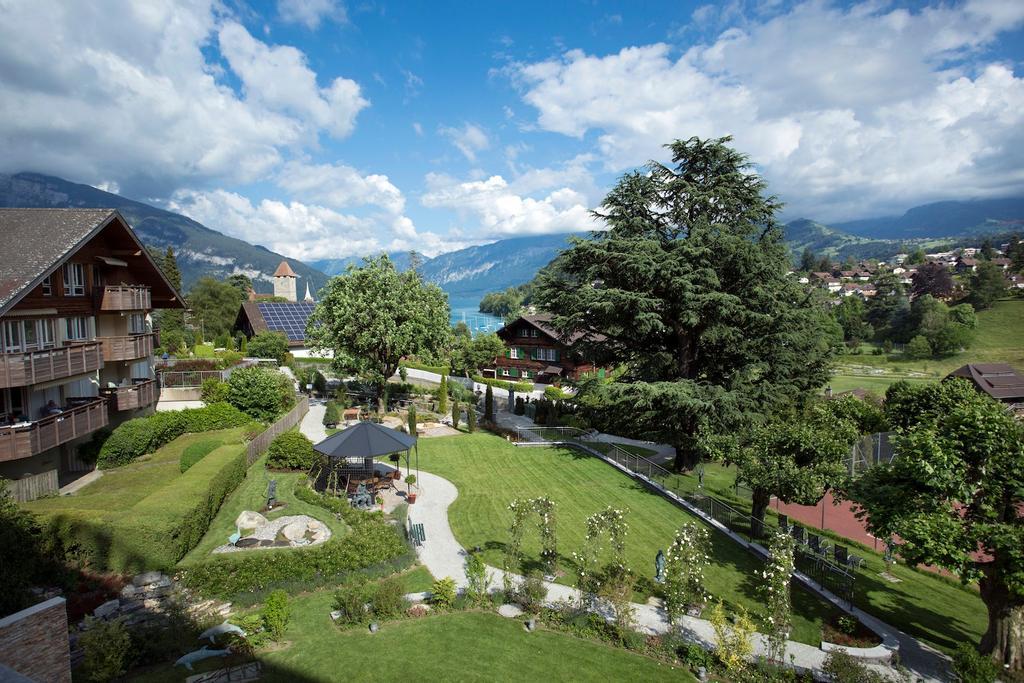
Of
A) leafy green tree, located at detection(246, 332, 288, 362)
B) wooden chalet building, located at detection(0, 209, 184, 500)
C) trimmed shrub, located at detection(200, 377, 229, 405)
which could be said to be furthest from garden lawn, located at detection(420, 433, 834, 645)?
leafy green tree, located at detection(246, 332, 288, 362)

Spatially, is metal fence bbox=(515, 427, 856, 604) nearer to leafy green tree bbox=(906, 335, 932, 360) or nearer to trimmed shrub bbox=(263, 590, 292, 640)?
trimmed shrub bbox=(263, 590, 292, 640)

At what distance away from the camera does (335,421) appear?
2989cm

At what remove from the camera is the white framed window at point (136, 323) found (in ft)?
85.4

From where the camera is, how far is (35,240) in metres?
19.2

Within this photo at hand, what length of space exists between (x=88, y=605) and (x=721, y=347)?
24.6 metres

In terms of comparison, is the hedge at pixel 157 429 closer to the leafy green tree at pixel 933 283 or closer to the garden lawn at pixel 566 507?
the garden lawn at pixel 566 507

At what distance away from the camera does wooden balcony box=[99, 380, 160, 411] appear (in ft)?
73.9

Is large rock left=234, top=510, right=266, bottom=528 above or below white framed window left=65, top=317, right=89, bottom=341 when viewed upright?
below

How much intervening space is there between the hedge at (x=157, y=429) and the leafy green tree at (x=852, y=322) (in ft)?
335

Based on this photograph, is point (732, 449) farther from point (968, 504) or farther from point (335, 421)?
point (335, 421)

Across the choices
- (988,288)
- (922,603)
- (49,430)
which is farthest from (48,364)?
(988,288)

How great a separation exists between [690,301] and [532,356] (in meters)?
37.1

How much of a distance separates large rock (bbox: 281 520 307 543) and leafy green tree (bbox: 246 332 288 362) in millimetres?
41053

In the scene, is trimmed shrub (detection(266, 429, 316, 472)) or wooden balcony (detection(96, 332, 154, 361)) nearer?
trimmed shrub (detection(266, 429, 316, 472))
